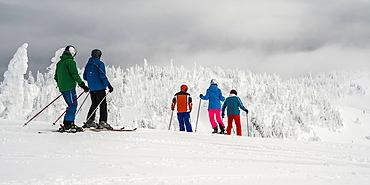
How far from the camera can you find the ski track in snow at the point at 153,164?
2.99 metres

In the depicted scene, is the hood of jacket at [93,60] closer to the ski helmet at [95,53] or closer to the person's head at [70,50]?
the ski helmet at [95,53]

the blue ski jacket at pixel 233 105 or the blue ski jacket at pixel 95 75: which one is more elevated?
the blue ski jacket at pixel 95 75

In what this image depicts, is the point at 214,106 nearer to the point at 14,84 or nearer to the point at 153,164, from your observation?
the point at 153,164

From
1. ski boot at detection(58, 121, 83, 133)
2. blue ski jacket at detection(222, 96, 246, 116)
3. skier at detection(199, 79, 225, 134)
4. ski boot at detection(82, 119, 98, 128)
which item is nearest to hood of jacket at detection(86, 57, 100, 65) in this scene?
ski boot at detection(82, 119, 98, 128)

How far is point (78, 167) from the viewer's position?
3.32 m

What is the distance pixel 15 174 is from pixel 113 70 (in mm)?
126795

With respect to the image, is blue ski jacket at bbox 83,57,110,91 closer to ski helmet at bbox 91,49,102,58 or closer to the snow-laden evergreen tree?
ski helmet at bbox 91,49,102,58

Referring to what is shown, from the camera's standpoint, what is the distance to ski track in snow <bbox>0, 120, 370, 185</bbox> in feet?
9.81

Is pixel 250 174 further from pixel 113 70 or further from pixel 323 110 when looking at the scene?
pixel 113 70

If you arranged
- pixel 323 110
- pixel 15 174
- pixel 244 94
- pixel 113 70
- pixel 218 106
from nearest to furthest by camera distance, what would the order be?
pixel 15 174, pixel 218 106, pixel 323 110, pixel 244 94, pixel 113 70

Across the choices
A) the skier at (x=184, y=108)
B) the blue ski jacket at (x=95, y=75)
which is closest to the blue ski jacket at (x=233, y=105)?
the skier at (x=184, y=108)

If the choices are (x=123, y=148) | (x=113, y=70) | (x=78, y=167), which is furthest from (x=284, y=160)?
(x=113, y=70)

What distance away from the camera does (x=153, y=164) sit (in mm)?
3713

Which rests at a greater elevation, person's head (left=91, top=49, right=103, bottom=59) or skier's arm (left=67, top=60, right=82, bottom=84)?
person's head (left=91, top=49, right=103, bottom=59)
